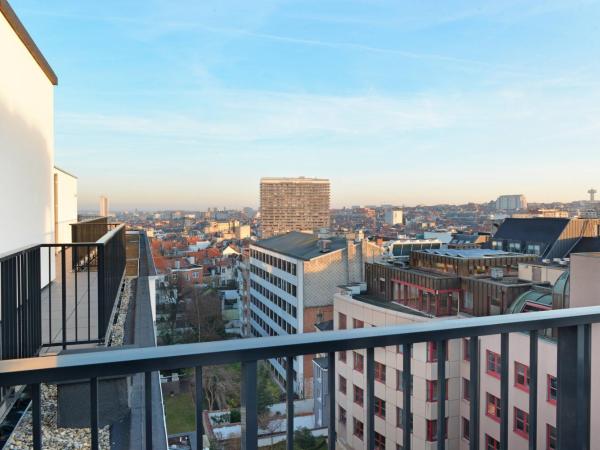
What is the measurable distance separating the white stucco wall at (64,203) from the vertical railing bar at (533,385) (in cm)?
931

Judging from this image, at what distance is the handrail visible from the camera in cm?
99

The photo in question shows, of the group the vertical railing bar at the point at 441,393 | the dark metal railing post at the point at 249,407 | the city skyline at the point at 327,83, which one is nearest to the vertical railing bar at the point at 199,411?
the dark metal railing post at the point at 249,407

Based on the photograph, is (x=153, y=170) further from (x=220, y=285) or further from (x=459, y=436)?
(x=459, y=436)

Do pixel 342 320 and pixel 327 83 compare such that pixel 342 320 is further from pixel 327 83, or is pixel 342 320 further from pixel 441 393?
pixel 327 83

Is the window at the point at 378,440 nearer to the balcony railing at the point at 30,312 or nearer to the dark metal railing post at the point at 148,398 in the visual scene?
the dark metal railing post at the point at 148,398

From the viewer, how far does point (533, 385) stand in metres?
1.55

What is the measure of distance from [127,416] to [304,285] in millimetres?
24621

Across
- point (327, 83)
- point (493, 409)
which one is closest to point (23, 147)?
point (493, 409)

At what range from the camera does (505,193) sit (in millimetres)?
73688

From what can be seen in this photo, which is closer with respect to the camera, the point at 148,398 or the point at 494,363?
the point at 148,398

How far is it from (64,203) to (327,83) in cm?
2498

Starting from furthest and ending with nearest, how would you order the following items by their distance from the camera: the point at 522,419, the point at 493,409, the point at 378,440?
the point at 493,409 → the point at 378,440 → the point at 522,419

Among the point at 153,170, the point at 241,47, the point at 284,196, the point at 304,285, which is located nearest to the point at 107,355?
the point at 241,47

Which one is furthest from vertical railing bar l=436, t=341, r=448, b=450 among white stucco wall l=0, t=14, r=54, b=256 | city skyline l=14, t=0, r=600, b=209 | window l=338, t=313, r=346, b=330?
window l=338, t=313, r=346, b=330
